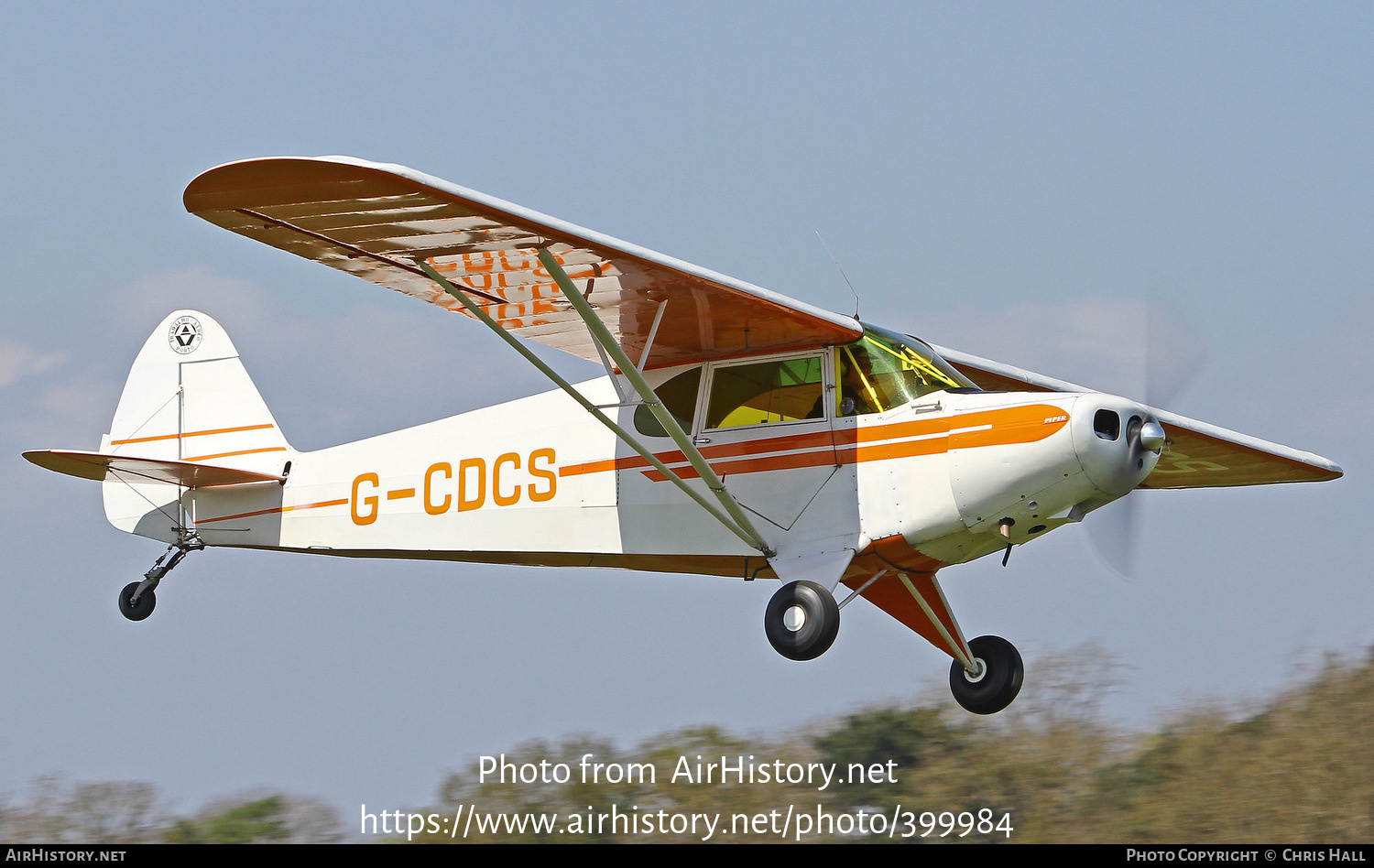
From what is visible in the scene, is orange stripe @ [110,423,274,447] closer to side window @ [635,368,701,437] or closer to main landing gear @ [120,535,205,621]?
main landing gear @ [120,535,205,621]

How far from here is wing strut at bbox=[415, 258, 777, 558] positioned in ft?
28.5

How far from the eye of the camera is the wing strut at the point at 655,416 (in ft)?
28.5

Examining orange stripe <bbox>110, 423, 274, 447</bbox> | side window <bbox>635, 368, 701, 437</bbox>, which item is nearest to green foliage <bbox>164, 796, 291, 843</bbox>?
orange stripe <bbox>110, 423, 274, 447</bbox>

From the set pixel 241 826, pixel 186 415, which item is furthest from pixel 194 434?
pixel 241 826

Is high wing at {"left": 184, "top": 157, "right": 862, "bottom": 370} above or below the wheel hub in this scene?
above

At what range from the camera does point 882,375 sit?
9328mm

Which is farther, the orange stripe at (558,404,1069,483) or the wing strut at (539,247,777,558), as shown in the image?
the orange stripe at (558,404,1069,483)

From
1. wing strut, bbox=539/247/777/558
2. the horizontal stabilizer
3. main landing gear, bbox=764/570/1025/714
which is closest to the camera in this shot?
wing strut, bbox=539/247/777/558

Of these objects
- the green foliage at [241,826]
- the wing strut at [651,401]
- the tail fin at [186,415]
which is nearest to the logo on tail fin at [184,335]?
the tail fin at [186,415]

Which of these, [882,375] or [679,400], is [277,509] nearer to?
[679,400]

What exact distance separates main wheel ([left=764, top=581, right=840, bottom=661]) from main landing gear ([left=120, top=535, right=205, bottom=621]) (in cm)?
568

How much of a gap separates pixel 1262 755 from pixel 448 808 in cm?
820
